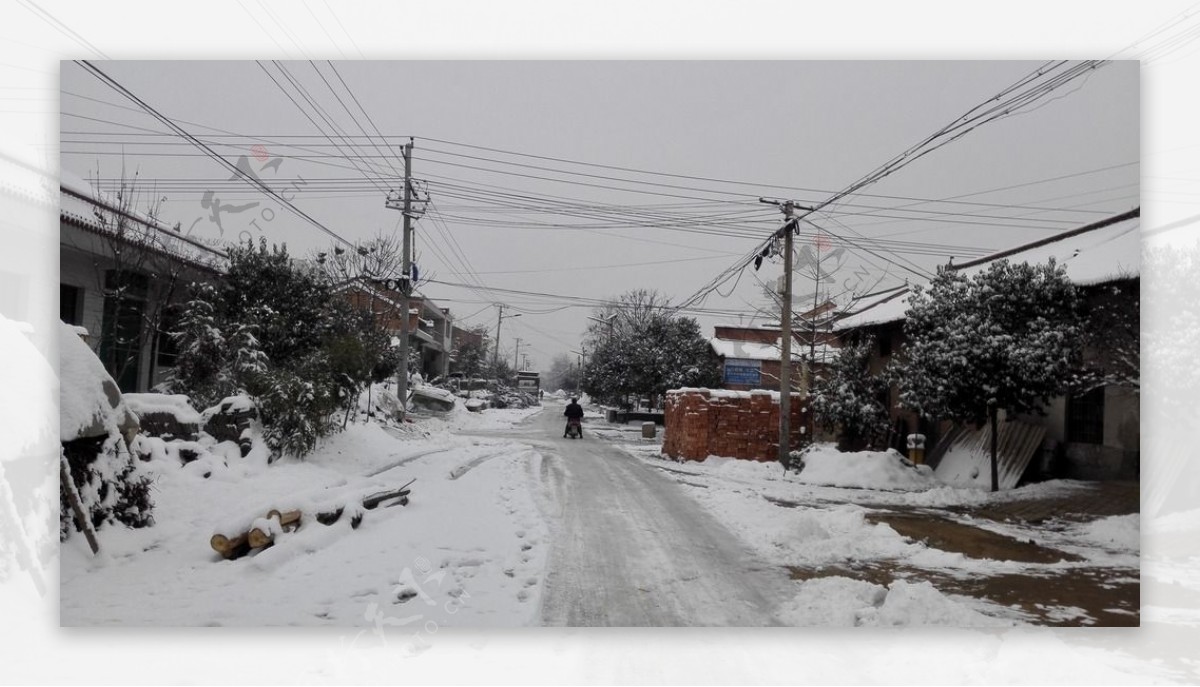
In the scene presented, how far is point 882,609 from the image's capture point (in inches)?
184

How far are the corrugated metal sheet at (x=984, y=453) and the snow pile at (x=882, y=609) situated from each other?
5739mm

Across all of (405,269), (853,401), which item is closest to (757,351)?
(853,401)

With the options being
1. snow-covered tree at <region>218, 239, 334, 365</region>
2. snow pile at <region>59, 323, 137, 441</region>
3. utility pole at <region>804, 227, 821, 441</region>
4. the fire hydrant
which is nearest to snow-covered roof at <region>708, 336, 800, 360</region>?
utility pole at <region>804, 227, 821, 441</region>

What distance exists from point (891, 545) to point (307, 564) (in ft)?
16.6

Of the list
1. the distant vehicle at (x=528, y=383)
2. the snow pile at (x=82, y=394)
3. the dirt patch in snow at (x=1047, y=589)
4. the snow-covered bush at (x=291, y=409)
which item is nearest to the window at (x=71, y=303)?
the snow pile at (x=82, y=394)

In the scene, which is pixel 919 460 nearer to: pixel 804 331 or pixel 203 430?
pixel 804 331

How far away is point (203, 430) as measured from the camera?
7.92 m

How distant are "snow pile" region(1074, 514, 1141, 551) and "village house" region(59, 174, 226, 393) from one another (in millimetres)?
9715

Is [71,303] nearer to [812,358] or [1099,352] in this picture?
[1099,352]

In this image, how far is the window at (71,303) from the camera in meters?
6.73

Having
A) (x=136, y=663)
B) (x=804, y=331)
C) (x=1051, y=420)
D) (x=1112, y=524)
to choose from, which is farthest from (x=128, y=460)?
(x=804, y=331)

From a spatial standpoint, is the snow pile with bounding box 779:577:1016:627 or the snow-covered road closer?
the snow pile with bounding box 779:577:1016:627

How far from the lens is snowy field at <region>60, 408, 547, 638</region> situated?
174 inches

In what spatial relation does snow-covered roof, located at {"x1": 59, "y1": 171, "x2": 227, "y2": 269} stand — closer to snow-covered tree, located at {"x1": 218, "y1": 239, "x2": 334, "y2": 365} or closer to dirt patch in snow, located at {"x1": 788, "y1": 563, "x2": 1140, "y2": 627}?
snow-covered tree, located at {"x1": 218, "y1": 239, "x2": 334, "y2": 365}
